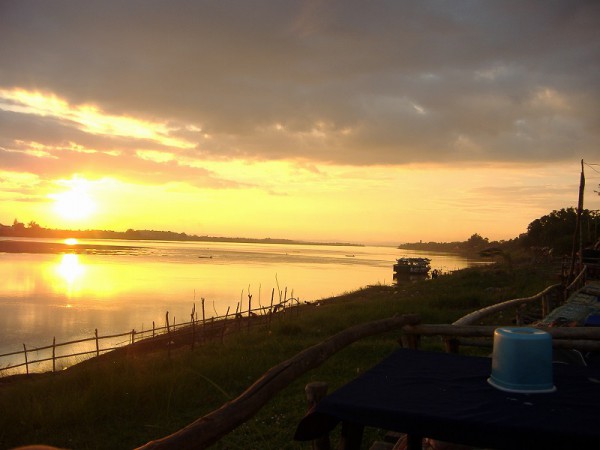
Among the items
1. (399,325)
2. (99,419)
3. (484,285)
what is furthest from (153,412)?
(484,285)

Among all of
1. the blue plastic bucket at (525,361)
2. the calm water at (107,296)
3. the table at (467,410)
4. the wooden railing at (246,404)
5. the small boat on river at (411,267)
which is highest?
the blue plastic bucket at (525,361)

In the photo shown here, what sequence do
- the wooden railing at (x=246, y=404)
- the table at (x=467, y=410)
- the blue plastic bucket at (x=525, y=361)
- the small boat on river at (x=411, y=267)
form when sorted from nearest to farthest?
the table at (x=467, y=410) → the blue plastic bucket at (x=525, y=361) → the wooden railing at (x=246, y=404) → the small boat on river at (x=411, y=267)

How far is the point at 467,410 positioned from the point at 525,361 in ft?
1.29

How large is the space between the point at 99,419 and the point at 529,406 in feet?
27.3

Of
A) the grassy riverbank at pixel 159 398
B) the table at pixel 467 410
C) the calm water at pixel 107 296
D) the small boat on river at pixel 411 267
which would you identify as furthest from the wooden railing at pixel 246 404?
the small boat on river at pixel 411 267

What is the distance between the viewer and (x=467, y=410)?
1.94m

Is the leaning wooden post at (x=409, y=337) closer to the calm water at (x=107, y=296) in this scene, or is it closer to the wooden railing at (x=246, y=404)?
the wooden railing at (x=246, y=404)

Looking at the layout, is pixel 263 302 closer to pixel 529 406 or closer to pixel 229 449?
pixel 229 449

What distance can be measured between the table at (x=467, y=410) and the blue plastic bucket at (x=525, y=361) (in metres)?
0.05

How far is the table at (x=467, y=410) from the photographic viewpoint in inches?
69.6

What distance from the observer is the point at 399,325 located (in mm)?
4785

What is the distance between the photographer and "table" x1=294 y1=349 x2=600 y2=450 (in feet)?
5.80

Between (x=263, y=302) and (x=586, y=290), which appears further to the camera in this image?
(x=263, y=302)

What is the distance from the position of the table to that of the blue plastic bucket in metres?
0.05
